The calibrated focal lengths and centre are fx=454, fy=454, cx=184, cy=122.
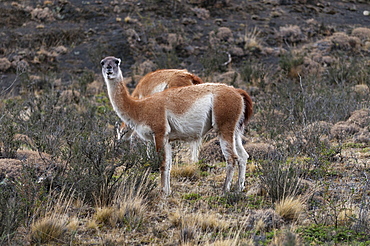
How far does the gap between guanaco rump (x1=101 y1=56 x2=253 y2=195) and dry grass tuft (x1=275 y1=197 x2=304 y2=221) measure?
1029mm

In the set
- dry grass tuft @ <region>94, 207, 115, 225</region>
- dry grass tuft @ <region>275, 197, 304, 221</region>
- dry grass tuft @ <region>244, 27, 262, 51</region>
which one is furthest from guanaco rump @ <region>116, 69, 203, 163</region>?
dry grass tuft @ <region>244, 27, 262, 51</region>

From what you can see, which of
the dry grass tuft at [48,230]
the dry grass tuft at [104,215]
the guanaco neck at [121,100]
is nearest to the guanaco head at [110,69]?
the guanaco neck at [121,100]

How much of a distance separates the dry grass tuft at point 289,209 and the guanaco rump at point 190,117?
1029mm

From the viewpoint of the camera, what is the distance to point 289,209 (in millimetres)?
5117

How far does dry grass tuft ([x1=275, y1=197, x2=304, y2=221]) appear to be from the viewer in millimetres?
5086

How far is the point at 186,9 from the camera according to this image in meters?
23.9

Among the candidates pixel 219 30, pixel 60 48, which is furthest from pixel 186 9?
pixel 60 48

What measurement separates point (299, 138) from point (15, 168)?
4528mm

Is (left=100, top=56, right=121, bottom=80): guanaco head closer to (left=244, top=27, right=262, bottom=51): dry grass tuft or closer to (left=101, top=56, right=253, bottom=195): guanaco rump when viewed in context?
(left=101, top=56, right=253, bottom=195): guanaco rump

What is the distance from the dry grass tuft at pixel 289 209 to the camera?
5.09 metres

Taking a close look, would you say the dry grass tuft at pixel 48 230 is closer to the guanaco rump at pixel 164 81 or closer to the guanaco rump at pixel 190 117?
the guanaco rump at pixel 190 117

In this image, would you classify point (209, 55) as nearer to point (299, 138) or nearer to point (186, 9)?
point (186, 9)

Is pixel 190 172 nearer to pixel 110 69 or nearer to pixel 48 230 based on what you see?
pixel 110 69


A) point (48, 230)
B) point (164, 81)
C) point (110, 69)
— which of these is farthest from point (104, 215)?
point (164, 81)
